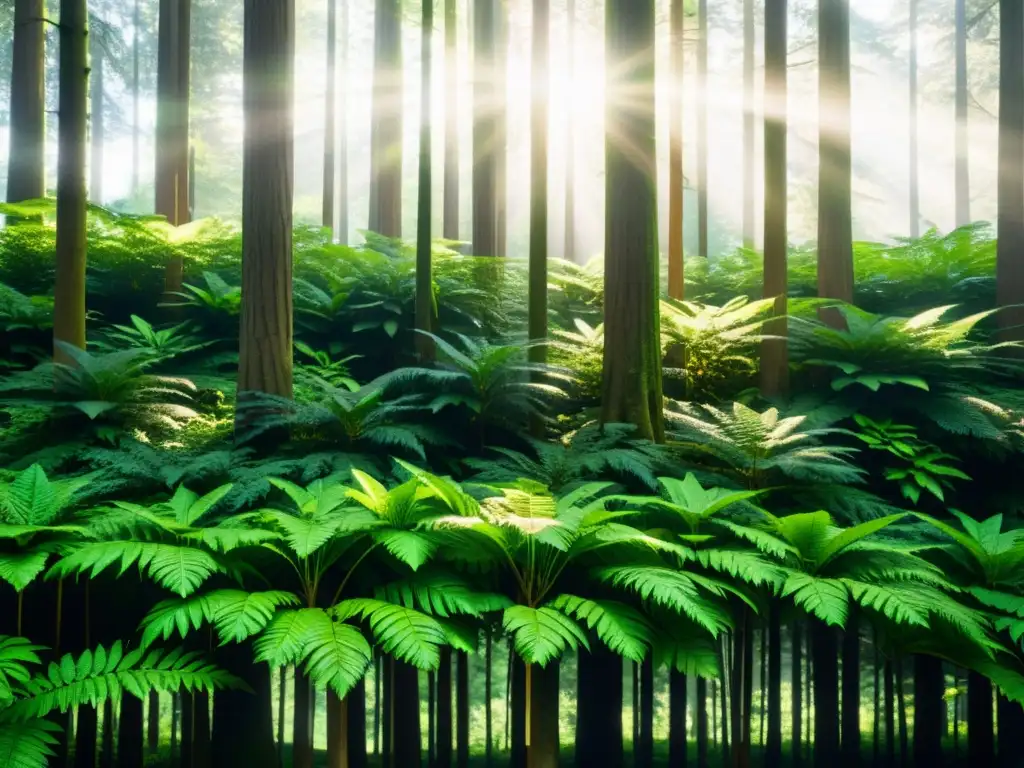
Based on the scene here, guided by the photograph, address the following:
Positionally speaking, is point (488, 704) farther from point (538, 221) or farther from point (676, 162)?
point (676, 162)

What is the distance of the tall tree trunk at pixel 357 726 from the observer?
4.58 meters

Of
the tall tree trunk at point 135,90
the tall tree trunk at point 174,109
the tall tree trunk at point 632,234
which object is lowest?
the tall tree trunk at point 632,234

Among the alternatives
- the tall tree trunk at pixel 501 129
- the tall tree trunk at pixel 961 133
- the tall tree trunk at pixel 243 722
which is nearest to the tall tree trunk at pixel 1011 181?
the tall tree trunk at pixel 501 129

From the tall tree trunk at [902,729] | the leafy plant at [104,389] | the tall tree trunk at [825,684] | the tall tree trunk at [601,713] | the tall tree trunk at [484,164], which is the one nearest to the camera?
the tall tree trunk at [902,729]

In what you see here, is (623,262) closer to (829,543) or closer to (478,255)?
(829,543)

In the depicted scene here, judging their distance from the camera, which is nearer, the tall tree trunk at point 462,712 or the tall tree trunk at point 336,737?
the tall tree trunk at point 336,737

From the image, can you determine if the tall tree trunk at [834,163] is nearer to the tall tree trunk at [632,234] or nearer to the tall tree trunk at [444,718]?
the tall tree trunk at [632,234]

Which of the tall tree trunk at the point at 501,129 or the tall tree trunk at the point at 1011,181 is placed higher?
the tall tree trunk at the point at 501,129

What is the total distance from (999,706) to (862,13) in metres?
29.2

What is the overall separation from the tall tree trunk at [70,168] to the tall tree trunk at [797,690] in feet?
20.4

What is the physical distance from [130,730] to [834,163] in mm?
8216

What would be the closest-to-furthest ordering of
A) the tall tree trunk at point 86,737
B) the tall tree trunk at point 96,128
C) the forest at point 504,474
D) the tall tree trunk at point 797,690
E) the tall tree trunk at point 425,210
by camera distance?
the forest at point 504,474
the tall tree trunk at point 86,737
the tall tree trunk at point 797,690
the tall tree trunk at point 425,210
the tall tree trunk at point 96,128

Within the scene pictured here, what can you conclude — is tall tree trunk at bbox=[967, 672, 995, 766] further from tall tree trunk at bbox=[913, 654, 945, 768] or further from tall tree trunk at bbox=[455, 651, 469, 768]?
tall tree trunk at bbox=[455, 651, 469, 768]

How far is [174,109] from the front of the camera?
9523 millimetres
